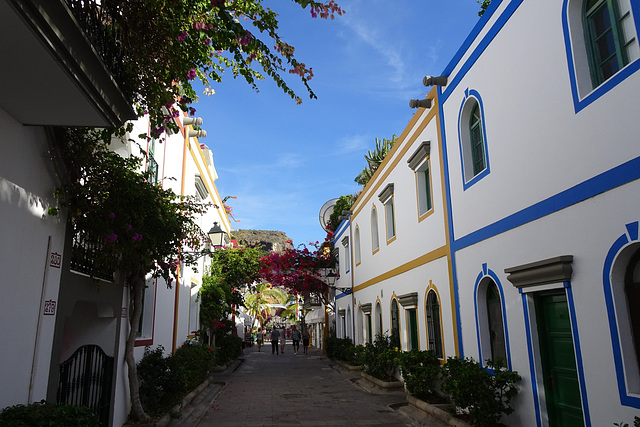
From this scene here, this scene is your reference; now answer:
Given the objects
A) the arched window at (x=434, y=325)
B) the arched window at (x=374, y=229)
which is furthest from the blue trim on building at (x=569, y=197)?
the arched window at (x=374, y=229)

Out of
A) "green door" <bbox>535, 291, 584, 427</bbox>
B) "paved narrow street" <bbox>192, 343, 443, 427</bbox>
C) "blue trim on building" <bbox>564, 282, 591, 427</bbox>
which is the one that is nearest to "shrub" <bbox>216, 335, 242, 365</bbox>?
"paved narrow street" <bbox>192, 343, 443, 427</bbox>

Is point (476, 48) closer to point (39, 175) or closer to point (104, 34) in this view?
point (104, 34)

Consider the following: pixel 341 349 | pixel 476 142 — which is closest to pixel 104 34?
pixel 476 142

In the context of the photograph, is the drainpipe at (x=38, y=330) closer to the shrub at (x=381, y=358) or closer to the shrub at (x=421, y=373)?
the shrub at (x=421, y=373)

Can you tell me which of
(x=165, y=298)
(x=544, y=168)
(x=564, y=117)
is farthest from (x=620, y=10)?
(x=165, y=298)

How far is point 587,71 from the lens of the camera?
5547 mm

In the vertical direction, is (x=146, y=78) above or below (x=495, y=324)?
above

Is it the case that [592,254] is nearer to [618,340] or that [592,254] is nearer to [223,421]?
[618,340]

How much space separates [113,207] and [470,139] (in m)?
6.18

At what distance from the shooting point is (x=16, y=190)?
4637mm

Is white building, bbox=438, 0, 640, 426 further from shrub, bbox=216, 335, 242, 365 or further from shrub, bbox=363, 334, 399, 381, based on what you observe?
shrub, bbox=216, 335, 242, 365

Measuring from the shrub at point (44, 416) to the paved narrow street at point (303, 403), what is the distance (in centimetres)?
490

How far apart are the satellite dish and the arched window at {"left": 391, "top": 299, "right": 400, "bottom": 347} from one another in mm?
14431

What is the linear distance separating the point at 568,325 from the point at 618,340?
1035 mm
